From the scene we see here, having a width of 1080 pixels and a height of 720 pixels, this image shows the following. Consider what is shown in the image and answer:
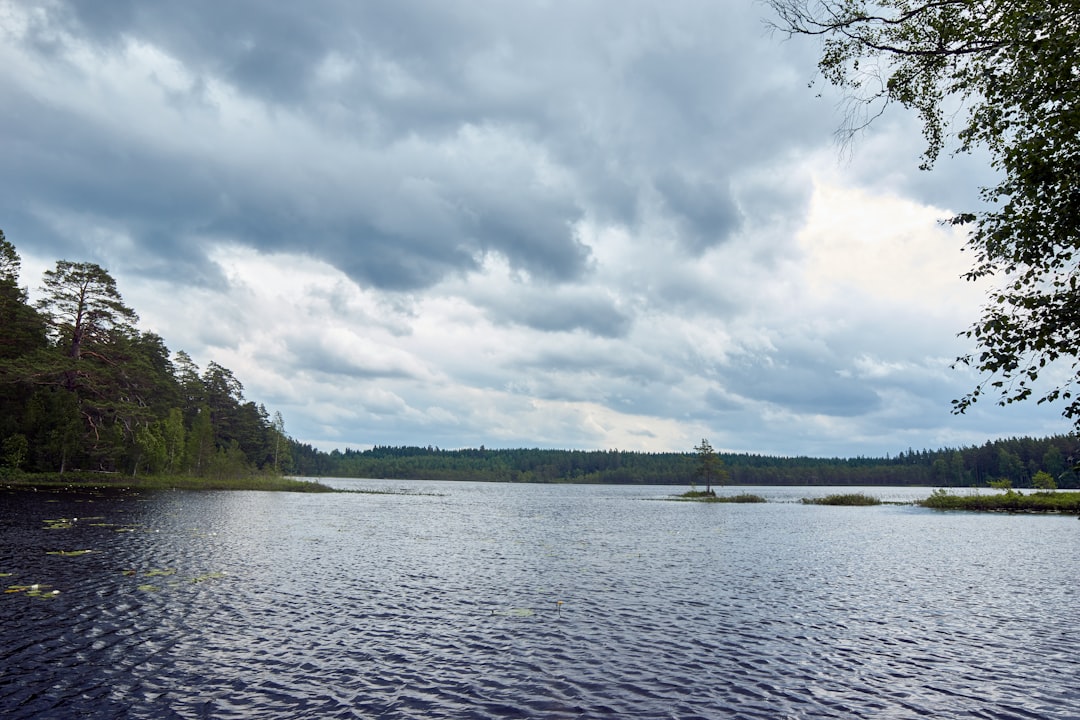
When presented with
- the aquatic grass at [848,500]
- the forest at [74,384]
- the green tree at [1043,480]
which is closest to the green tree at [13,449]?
the forest at [74,384]

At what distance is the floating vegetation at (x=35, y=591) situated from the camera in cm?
2419

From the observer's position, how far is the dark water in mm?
15984

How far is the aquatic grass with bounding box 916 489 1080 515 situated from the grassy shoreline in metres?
130

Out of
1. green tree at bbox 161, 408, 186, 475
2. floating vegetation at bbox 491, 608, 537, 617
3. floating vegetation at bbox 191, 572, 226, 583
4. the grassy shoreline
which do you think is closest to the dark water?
floating vegetation at bbox 491, 608, 537, 617

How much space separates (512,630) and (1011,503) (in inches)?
4757

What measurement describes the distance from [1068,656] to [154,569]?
3986 centimetres

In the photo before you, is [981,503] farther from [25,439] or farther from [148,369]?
[25,439]

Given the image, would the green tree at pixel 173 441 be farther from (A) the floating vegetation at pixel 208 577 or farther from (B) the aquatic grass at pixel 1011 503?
(B) the aquatic grass at pixel 1011 503

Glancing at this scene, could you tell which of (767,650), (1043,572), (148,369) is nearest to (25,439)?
(148,369)

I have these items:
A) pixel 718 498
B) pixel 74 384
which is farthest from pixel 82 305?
pixel 718 498

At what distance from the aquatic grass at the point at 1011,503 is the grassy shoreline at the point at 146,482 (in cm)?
13025

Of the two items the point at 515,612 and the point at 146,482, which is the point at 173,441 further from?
the point at 515,612

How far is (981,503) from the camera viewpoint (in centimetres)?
11112

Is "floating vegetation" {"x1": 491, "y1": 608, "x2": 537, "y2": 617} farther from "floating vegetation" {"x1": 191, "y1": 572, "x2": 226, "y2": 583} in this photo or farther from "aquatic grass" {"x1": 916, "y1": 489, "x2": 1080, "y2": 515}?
"aquatic grass" {"x1": 916, "y1": 489, "x2": 1080, "y2": 515}
